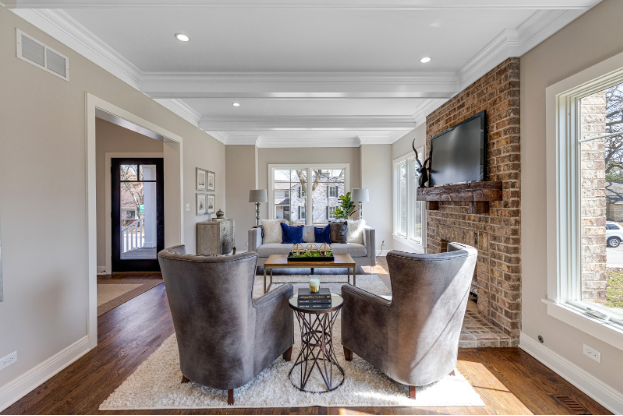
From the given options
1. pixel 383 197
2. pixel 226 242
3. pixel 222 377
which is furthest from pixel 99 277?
pixel 383 197

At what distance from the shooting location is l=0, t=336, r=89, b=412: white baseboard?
1.86 m

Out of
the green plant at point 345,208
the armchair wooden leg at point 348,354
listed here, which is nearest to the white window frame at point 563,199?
the armchair wooden leg at point 348,354

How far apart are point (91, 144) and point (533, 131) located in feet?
11.9

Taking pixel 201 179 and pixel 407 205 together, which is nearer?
pixel 201 179

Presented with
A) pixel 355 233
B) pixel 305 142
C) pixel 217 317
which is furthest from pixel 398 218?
pixel 217 317

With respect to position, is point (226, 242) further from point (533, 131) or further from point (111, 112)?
point (533, 131)

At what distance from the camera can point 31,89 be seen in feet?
6.71

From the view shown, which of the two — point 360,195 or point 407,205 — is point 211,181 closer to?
point 360,195

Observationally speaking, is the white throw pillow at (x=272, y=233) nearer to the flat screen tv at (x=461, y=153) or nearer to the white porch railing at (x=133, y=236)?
the white porch railing at (x=133, y=236)

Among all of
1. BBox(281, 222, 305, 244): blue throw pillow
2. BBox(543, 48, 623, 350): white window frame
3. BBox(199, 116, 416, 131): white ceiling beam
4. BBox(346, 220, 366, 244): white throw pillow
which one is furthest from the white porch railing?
BBox(543, 48, 623, 350): white window frame

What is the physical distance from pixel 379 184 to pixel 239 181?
308 centimetres

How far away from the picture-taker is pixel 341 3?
74.0 inches

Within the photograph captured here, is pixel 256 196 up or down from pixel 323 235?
up

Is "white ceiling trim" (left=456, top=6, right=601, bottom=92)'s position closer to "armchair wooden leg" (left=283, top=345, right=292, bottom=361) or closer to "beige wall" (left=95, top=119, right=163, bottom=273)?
"armchair wooden leg" (left=283, top=345, right=292, bottom=361)
